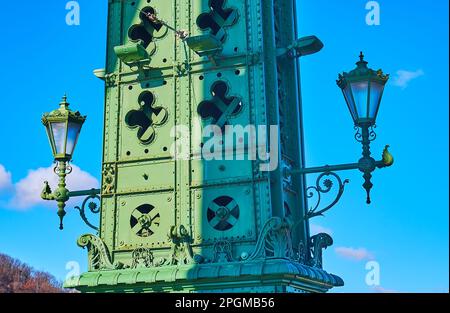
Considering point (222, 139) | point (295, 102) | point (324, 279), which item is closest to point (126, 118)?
point (222, 139)

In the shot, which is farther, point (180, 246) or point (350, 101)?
point (180, 246)

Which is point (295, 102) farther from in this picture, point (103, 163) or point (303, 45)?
point (103, 163)

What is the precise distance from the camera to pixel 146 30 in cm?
1653

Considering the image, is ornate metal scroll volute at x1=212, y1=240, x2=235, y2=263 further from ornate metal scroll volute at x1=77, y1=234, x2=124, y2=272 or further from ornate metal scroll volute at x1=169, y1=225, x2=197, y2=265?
ornate metal scroll volute at x1=77, y1=234, x2=124, y2=272

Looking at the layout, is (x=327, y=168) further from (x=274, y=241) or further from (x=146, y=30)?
(x=146, y=30)

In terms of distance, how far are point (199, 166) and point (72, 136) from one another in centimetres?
244

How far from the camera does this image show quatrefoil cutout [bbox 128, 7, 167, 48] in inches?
647

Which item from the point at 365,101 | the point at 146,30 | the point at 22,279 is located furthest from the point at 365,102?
the point at 22,279

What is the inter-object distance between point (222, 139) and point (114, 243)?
290 cm

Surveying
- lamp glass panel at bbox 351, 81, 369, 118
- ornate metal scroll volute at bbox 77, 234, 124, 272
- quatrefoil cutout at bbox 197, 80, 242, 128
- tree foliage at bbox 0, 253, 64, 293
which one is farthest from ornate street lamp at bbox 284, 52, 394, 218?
tree foliage at bbox 0, 253, 64, 293

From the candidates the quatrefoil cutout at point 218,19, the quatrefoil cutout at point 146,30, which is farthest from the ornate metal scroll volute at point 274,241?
the quatrefoil cutout at point 146,30

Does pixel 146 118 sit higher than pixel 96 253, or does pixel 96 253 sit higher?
pixel 146 118

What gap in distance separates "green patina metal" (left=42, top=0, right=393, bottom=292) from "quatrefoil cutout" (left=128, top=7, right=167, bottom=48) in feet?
0.07

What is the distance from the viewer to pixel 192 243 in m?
15.0
